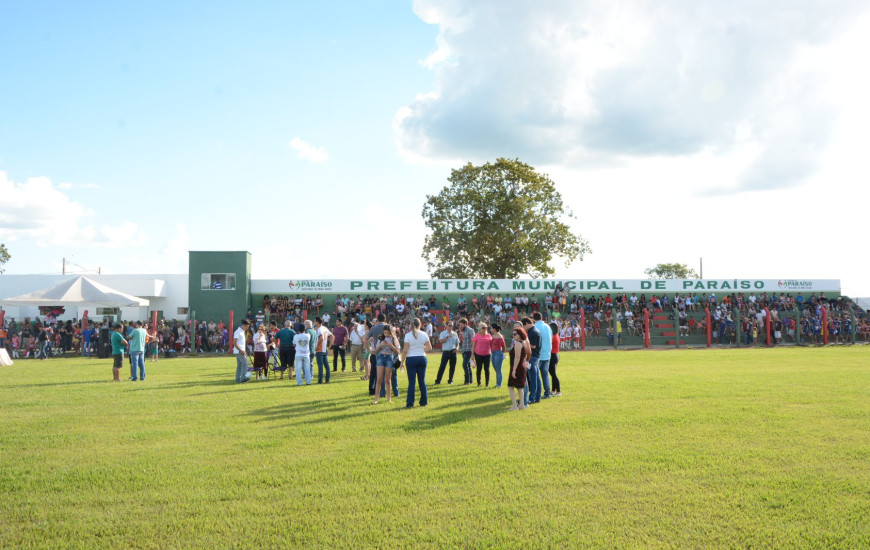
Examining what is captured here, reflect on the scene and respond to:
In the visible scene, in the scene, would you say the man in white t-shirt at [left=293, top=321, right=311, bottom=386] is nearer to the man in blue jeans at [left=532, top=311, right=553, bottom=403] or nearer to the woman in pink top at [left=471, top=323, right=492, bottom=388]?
the woman in pink top at [left=471, top=323, right=492, bottom=388]

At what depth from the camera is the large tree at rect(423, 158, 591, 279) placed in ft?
143

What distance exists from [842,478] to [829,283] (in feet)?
138

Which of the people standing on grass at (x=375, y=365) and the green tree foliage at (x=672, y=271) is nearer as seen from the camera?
the people standing on grass at (x=375, y=365)

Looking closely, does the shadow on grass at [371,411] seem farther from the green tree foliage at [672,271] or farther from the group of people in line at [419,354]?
the green tree foliage at [672,271]

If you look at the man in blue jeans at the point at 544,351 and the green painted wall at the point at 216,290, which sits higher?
the green painted wall at the point at 216,290

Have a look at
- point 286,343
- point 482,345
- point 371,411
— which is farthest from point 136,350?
point 482,345

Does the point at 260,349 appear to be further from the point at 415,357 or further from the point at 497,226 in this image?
the point at 497,226

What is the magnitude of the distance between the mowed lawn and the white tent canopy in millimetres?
16786

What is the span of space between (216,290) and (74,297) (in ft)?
31.5

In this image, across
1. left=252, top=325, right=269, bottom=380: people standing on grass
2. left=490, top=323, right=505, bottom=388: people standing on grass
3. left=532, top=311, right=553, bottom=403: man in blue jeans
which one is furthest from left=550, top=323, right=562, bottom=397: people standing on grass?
left=252, top=325, right=269, bottom=380: people standing on grass

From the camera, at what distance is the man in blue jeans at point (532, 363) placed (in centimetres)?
1116

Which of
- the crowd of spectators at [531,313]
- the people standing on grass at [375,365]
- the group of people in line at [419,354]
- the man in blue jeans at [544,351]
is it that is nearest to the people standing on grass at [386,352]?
the group of people in line at [419,354]

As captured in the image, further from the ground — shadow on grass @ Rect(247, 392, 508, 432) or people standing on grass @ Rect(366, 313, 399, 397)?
people standing on grass @ Rect(366, 313, 399, 397)

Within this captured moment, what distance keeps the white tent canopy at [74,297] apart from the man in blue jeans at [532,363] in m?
22.5
